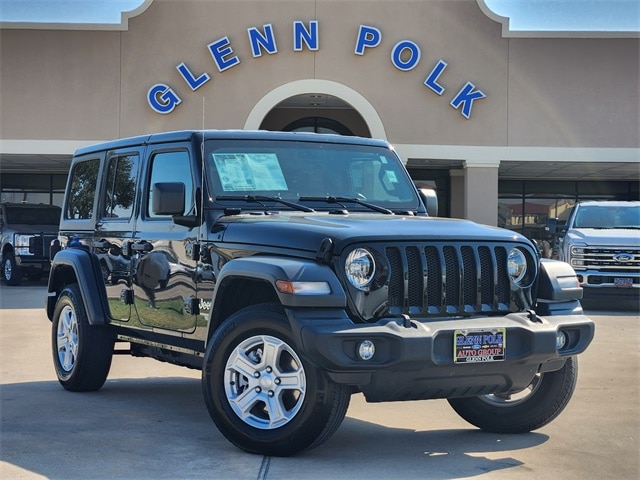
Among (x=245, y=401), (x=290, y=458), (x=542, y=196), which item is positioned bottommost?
(x=290, y=458)

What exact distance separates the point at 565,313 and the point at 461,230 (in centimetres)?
86

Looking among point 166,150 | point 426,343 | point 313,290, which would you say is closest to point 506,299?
point 426,343

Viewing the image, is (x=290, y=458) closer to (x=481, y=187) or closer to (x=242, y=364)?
(x=242, y=364)

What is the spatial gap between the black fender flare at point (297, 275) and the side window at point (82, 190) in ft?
10.1

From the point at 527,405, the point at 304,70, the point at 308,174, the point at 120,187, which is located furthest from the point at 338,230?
the point at 304,70

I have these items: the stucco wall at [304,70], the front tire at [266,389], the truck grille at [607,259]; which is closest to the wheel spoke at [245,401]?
the front tire at [266,389]

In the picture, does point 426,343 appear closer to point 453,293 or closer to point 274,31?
point 453,293

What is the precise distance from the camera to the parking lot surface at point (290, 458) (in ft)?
18.0

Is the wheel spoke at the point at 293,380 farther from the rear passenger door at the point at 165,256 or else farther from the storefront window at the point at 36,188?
the storefront window at the point at 36,188

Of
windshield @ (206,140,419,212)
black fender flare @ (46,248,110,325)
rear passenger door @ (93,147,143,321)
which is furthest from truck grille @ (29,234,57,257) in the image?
windshield @ (206,140,419,212)

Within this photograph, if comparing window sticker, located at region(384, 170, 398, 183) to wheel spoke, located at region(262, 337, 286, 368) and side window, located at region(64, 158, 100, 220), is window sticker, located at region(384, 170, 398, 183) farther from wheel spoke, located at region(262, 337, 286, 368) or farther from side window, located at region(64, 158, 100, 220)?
side window, located at region(64, 158, 100, 220)

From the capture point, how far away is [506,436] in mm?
6547

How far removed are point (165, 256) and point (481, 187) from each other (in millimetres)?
18351

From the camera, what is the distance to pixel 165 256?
6887 mm
